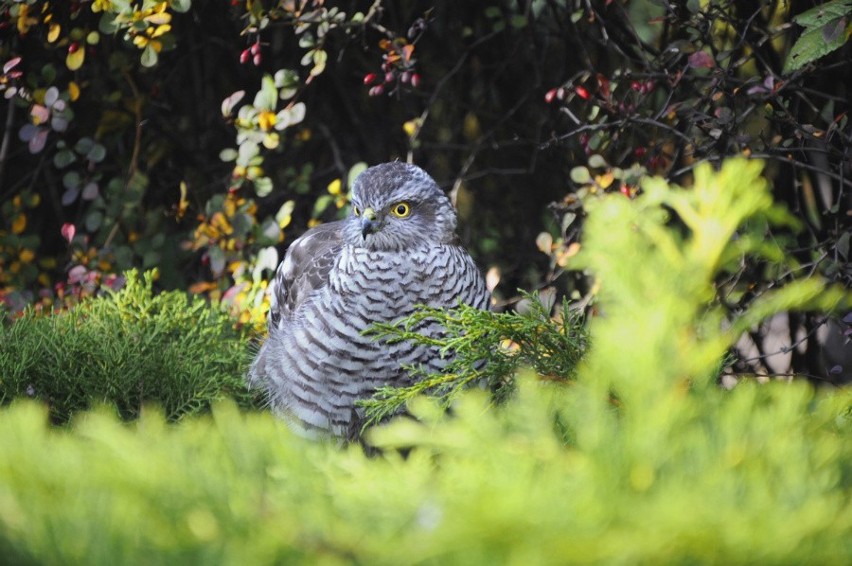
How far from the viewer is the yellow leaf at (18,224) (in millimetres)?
3674

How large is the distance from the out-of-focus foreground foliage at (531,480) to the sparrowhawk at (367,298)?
4.91ft

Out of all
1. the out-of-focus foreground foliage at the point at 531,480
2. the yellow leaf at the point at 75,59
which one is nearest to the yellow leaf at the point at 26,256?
the yellow leaf at the point at 75,59

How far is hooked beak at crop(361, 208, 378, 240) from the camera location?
2.64 meters

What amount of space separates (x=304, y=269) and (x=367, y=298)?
435 millimetres

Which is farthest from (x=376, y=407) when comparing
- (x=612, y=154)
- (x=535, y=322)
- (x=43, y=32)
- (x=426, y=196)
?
(x=43, y=32)

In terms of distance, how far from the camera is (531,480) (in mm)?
887

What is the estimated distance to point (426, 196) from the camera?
9.20ft

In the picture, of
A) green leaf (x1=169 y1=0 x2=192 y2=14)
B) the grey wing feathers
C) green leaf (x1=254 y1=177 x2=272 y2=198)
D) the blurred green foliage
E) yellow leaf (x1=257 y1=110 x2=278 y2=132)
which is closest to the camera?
the blurred green foliage

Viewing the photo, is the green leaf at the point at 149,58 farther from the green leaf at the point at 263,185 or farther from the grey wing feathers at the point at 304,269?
the grey wing feathers at the point at 304,269

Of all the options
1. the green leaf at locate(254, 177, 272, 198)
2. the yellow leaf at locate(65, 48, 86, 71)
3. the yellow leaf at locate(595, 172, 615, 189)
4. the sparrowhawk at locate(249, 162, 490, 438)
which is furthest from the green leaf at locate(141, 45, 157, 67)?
the yellow leaf at locate(595, 172, 615, 189)

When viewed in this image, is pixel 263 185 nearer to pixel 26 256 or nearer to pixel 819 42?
pixel 26 256

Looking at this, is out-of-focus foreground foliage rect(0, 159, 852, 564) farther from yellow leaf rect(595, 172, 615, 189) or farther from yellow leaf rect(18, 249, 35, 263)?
yellow leaf rect(18, 249, 35, 263)

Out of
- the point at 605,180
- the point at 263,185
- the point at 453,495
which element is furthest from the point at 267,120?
the point at 453,495

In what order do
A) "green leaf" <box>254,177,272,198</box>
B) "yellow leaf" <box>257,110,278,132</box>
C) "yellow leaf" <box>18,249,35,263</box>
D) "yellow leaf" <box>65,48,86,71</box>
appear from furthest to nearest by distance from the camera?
"yellow leaf" <box>18,249,35,263</box> → "green leaf" <box>254,177,272,198</box> → "yellow leaf" <box>257,110,278,132</box> → "yellow leaf" <box>65,48,86,71</box>
